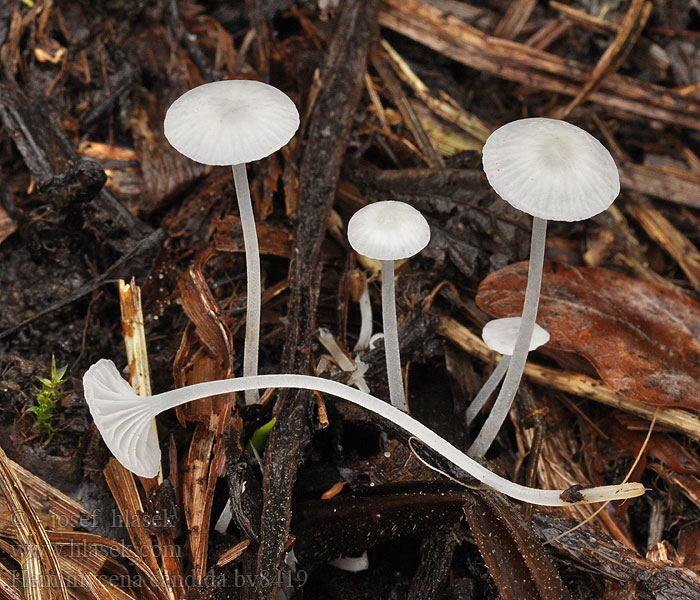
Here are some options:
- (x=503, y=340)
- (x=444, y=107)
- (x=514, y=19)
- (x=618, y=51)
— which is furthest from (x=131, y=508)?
(x=514, y=19)

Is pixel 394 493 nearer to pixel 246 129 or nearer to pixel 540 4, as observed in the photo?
pixel 246 129

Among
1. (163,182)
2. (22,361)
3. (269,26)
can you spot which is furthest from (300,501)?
(269,26)

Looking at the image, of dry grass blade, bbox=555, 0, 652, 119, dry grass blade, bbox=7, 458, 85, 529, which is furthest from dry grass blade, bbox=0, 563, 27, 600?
dry grass blade, bbox=555, 0, 652, 119

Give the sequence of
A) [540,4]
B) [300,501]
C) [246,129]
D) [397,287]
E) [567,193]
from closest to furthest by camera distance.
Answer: [567,193] → [246,129] → [300,501] → [397,287] → [540,4]

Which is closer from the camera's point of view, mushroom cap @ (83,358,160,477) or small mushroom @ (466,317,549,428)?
mushroom cap @ (83,358,160,477)

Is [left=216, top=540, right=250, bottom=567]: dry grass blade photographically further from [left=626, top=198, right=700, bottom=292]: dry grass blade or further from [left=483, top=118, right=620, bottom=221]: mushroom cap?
[left=626, top=198, right=700, bottom=292]: dry grass blade

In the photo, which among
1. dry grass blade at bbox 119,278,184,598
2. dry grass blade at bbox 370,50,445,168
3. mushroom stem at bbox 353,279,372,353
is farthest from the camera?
dry grass blade at bbox 370,50,445,168

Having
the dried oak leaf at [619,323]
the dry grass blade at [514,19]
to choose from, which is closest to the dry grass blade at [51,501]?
the dried oak leaf at [619,323]
